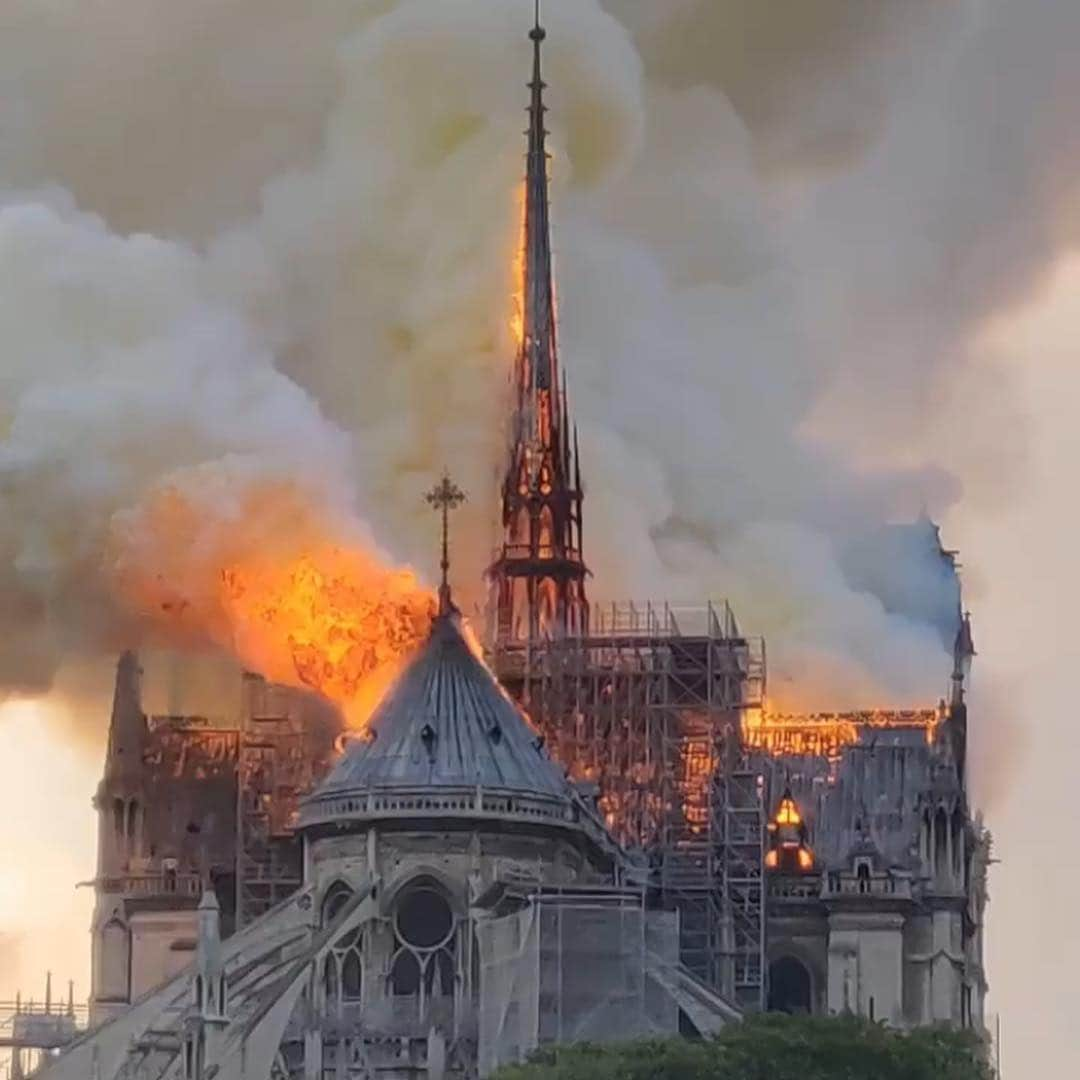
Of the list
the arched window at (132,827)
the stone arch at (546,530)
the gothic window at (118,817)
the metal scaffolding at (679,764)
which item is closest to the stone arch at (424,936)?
the metal scaffolding at (679,764)

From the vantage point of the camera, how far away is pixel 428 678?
449 ft

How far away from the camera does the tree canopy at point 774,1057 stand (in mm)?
111562

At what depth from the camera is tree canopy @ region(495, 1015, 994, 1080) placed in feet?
366

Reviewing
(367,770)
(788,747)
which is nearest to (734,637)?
(788,747)

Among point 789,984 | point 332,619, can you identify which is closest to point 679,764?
point 789,984

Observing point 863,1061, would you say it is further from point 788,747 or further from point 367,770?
point 788,747

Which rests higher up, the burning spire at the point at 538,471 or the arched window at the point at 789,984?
the burning spire at the point at 538,471

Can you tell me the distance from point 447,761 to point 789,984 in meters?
21.0

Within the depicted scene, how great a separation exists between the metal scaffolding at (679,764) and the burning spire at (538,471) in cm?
673

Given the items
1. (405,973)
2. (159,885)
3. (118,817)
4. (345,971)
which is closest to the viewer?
(345,971)

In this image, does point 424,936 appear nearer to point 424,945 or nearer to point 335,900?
point 424,945

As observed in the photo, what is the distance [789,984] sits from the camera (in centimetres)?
15000

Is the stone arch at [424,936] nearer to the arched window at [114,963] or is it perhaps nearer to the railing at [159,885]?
the railing at [159,885]

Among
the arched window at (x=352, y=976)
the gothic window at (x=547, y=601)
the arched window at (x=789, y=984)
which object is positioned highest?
the gothic window at (x=547, y=601)
